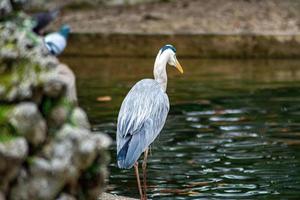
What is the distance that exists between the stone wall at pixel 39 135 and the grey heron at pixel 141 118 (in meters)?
2.40

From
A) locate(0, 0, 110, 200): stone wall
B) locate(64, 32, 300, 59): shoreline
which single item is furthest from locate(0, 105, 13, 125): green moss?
locate(64, 32, 300, 59): shoreline

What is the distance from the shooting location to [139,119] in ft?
24.4

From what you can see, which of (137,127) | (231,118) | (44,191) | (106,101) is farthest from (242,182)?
(106,101)

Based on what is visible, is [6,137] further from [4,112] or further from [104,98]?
[104,98]

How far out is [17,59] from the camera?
4.55m

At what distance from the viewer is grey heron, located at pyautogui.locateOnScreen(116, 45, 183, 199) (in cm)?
712

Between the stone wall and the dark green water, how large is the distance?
3.17 m

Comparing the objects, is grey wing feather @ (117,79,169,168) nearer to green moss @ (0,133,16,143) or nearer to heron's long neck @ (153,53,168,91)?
heron's long neck @ (153,53,168,91)

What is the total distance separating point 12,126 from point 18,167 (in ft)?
0.62

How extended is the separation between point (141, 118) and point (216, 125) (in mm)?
3665

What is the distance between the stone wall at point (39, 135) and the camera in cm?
431

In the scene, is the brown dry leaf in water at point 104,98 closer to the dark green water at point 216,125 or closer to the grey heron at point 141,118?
the dark green water at point 216,125

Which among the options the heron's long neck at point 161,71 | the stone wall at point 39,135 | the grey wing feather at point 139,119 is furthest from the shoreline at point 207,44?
the stone wall at point 39,135

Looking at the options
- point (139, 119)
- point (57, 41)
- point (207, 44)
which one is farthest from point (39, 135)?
point (207, 44)
